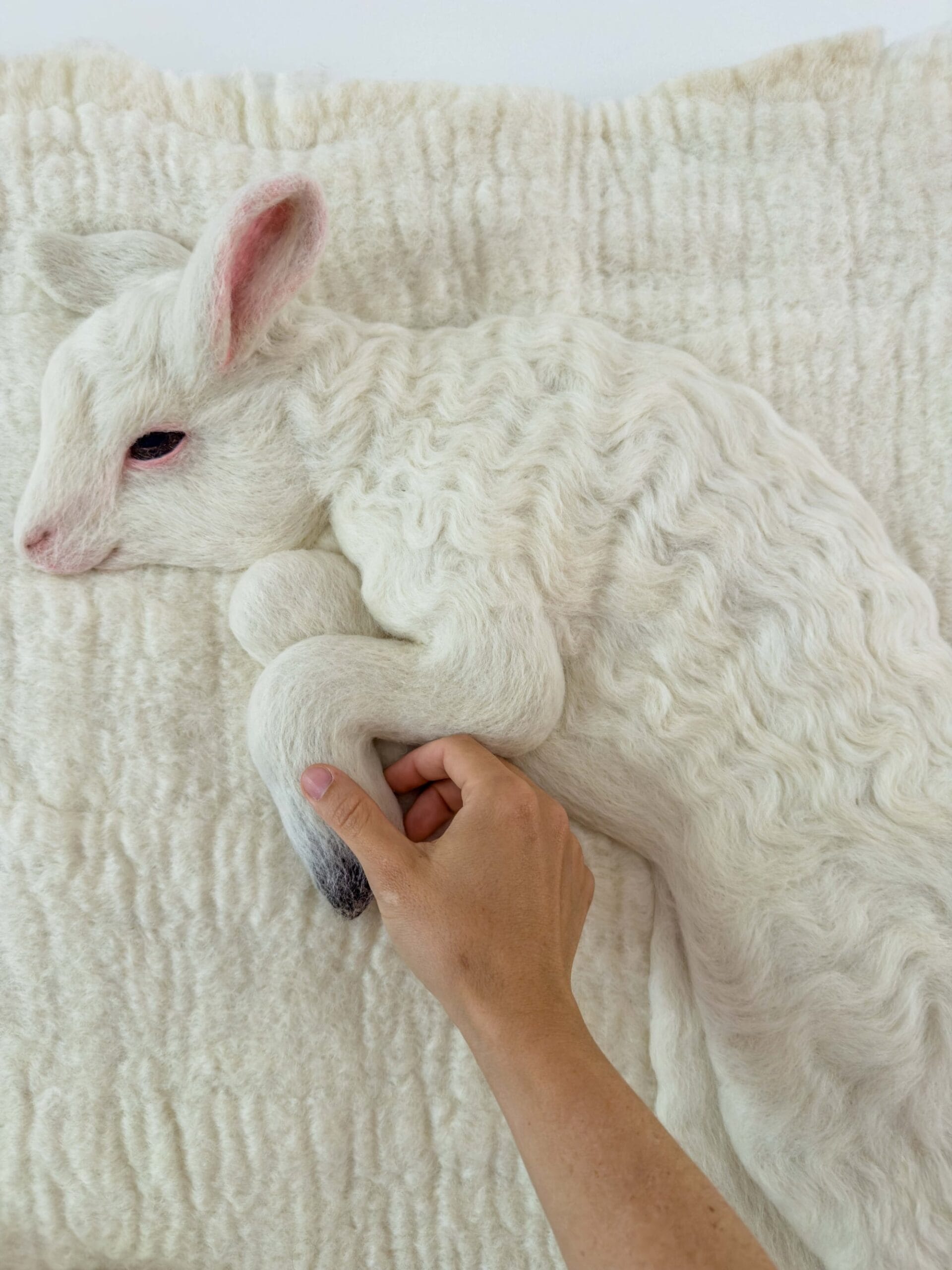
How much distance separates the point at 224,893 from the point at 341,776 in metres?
0.25

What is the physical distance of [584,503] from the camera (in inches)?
42.2

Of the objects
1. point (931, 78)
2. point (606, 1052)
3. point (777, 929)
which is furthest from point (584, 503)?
point (931, 78)

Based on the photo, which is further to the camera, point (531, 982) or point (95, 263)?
point (95, 263)

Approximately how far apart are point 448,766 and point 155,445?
20.7 inches

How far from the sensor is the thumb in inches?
36.2

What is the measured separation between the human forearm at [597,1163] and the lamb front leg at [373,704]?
0.28 meters

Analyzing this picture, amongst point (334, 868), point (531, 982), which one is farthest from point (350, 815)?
point (531, 982)

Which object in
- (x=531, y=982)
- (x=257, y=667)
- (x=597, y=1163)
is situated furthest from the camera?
(x=257, y=667)

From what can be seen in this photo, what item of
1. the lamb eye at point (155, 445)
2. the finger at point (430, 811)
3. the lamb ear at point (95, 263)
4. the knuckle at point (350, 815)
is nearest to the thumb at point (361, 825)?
the knuckle at point (350, 815)

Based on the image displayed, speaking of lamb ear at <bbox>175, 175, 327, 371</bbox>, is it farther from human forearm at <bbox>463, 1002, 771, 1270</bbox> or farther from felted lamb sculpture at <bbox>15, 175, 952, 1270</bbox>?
human forearm at <bbox>463, 1002, 771, 1270</bbox>

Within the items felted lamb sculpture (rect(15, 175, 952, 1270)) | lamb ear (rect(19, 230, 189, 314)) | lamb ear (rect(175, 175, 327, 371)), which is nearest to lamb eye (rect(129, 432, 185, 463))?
felted lamb sculpture (rect(15, 175, 952, 1270))

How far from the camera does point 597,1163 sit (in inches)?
30.7

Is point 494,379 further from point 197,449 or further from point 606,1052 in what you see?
point 606,1052

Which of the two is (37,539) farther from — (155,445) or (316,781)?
(316,781)
